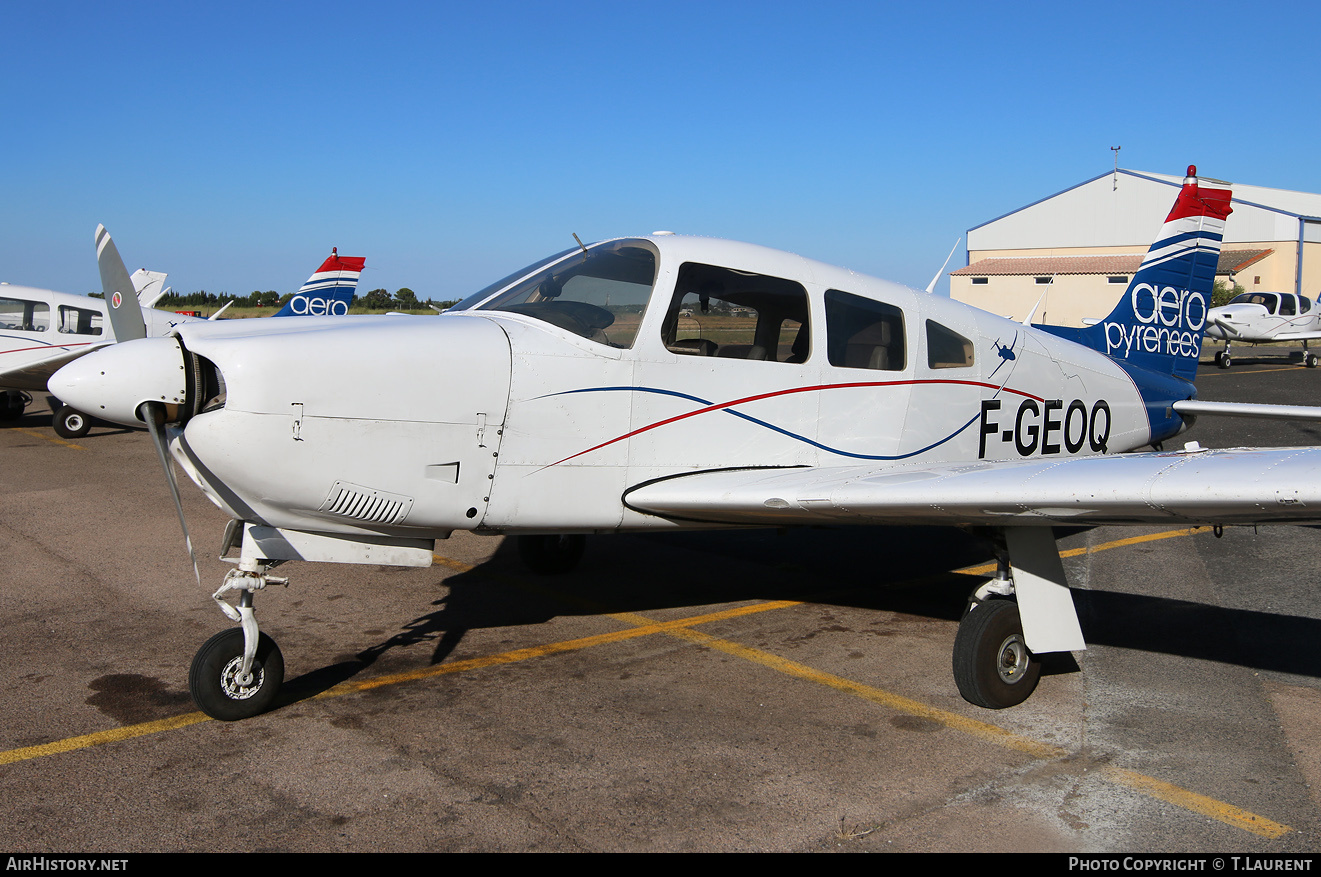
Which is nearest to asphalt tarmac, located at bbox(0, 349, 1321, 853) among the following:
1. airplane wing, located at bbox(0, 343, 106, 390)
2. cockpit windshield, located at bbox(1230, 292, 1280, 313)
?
airplane wing, located at bbox(0, 343, 106, 390)

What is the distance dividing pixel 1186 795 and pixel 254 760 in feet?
12.4

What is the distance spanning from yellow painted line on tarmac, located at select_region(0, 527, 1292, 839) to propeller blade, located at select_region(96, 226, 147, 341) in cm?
185

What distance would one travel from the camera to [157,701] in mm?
4617

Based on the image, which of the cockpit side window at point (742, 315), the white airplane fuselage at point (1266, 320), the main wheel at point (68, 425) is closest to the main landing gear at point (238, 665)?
the cockpit side window at point (742, 315)

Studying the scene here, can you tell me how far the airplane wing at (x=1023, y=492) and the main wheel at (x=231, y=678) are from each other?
191 centimetres

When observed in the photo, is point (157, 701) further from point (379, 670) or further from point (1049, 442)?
point (1049, 442)

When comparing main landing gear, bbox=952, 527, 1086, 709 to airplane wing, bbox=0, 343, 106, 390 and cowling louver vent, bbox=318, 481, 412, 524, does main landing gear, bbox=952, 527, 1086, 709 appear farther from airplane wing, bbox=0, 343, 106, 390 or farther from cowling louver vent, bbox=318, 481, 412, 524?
airplane wing, bbox=0, 343, 106, 390

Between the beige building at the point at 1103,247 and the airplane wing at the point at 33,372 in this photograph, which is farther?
the beige building at the point at 1103,247

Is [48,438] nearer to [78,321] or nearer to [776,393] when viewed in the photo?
[78,321]

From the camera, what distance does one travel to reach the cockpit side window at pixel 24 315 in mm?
17359

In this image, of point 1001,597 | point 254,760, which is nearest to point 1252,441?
point 1001,597

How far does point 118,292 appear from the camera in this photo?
15.4ft

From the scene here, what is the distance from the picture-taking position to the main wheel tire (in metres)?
7.20

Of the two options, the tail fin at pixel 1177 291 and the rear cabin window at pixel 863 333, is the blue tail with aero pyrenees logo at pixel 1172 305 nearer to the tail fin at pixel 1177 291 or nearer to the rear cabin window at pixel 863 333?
the tail fin at pixel 1177 291
